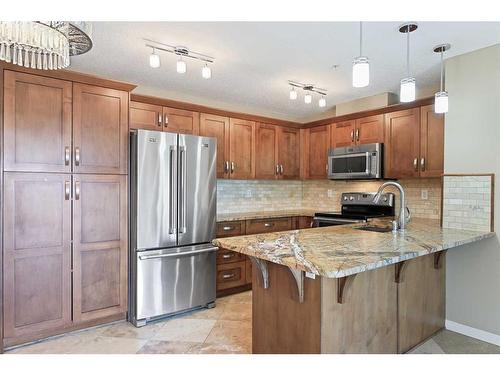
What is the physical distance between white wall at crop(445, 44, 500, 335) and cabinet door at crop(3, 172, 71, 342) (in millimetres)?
3326

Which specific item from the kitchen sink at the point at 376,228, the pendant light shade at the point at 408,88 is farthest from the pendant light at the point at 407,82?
the kitchen sink at the point at 376,228

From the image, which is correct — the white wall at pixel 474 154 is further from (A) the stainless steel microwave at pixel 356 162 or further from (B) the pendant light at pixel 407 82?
(A) the stainless steel microwave at pixel 356 162

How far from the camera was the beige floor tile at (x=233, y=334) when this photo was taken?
8.48ft

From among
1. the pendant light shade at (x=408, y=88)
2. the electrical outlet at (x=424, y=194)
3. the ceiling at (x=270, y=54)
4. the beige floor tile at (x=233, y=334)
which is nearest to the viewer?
the pendant light shade at (x=408, y=88)

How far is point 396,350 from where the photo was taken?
231 centimetres

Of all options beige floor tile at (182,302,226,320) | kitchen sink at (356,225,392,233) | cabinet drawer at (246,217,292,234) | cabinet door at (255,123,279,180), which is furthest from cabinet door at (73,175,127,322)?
kitchen sink at (356,225,392,233)

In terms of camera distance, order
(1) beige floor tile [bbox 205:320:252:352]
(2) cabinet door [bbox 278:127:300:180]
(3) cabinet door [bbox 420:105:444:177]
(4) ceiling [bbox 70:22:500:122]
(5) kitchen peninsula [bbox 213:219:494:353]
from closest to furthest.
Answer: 1. (5) kitchen peninsula [bbox 213:219:494:353]
2. (4) ceiling [bbox 70:22:500:122]
3. (1) beige floor tile [bbox 205:320:252:352]
4. (3) cabinet door [bbox 420:105:444:177]
5. (2) cabinet door [bbox 278:127:300:180]

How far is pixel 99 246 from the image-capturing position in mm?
2846

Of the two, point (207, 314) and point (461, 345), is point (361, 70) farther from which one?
point (207, 314)

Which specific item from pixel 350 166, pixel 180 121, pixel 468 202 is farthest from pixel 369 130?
pixel 180 121

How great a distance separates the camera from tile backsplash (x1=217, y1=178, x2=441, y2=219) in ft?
12.7

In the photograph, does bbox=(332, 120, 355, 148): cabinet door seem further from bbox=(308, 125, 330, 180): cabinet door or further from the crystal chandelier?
the crystal chandelier

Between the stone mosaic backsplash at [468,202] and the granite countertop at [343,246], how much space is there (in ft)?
Result: 0.48

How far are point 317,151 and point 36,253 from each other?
3.60m
